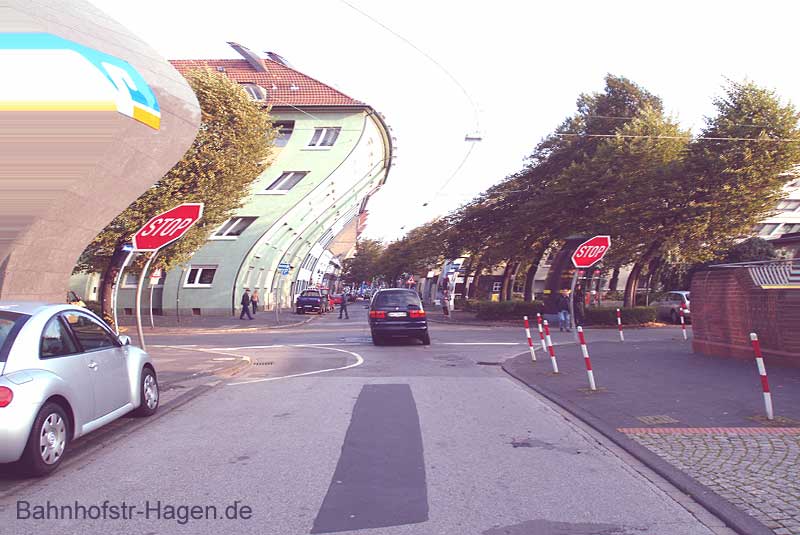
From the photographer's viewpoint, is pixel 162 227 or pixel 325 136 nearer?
pixel 162 227

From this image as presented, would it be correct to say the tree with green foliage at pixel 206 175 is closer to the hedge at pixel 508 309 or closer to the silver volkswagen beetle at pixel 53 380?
the hedge at pixel 508 309

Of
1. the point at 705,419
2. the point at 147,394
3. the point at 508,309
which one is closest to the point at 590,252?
the point at 705,419

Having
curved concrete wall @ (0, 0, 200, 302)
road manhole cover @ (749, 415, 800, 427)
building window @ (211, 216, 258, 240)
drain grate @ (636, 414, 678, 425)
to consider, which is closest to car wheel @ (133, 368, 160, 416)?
curved concrete wall @ (0, 0, 200, 302)

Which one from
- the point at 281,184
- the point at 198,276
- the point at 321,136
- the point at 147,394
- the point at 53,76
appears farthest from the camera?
the point at 321,136

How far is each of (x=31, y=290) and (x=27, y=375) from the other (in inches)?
314

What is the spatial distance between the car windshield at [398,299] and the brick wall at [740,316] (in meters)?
7.75

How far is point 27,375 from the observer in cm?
519

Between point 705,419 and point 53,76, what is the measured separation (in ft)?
36.4

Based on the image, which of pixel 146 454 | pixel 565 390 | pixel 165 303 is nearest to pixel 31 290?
pixel 146 454

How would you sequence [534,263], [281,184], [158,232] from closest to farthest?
[158,232] < [534,263] < [281,184]

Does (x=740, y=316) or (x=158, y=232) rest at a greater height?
(x=158, y=232)

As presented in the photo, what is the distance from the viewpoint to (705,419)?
747 cm

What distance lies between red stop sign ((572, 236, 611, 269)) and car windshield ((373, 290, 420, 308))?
192 inches

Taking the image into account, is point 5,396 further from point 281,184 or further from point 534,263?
point 281,184
